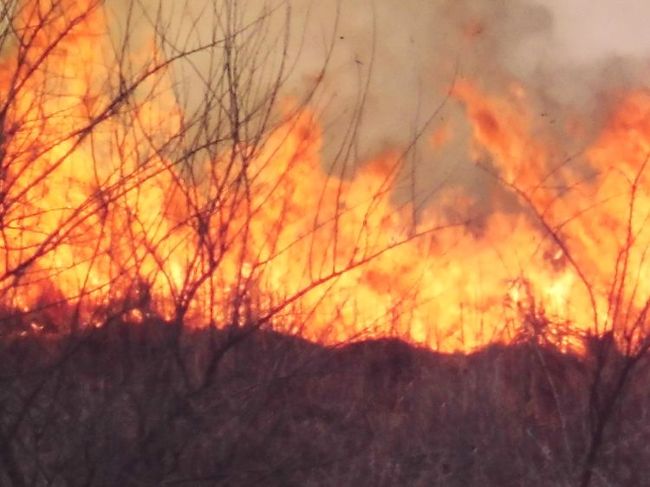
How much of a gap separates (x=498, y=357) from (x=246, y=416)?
3179mm

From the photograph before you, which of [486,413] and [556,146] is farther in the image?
[556,146]

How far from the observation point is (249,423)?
5.66 m

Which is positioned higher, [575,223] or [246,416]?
[575,223]

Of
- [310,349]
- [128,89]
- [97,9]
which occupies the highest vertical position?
[97,9]

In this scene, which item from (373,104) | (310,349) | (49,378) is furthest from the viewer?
(373,104)

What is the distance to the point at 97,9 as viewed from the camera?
20.1 ft

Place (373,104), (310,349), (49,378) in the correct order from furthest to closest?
1. (373,104)
2. (310,349)
3. (49,378)

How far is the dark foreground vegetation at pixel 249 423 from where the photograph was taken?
5465mm

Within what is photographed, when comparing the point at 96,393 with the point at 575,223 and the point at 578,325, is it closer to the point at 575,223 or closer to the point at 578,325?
the point at 578,325

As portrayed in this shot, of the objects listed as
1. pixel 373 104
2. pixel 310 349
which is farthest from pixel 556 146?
pixel 310 349

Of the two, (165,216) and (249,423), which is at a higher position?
(165,216)

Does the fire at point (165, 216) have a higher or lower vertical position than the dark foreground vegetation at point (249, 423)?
higher

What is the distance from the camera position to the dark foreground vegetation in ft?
17.9

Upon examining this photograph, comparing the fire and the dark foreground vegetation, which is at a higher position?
the fire
